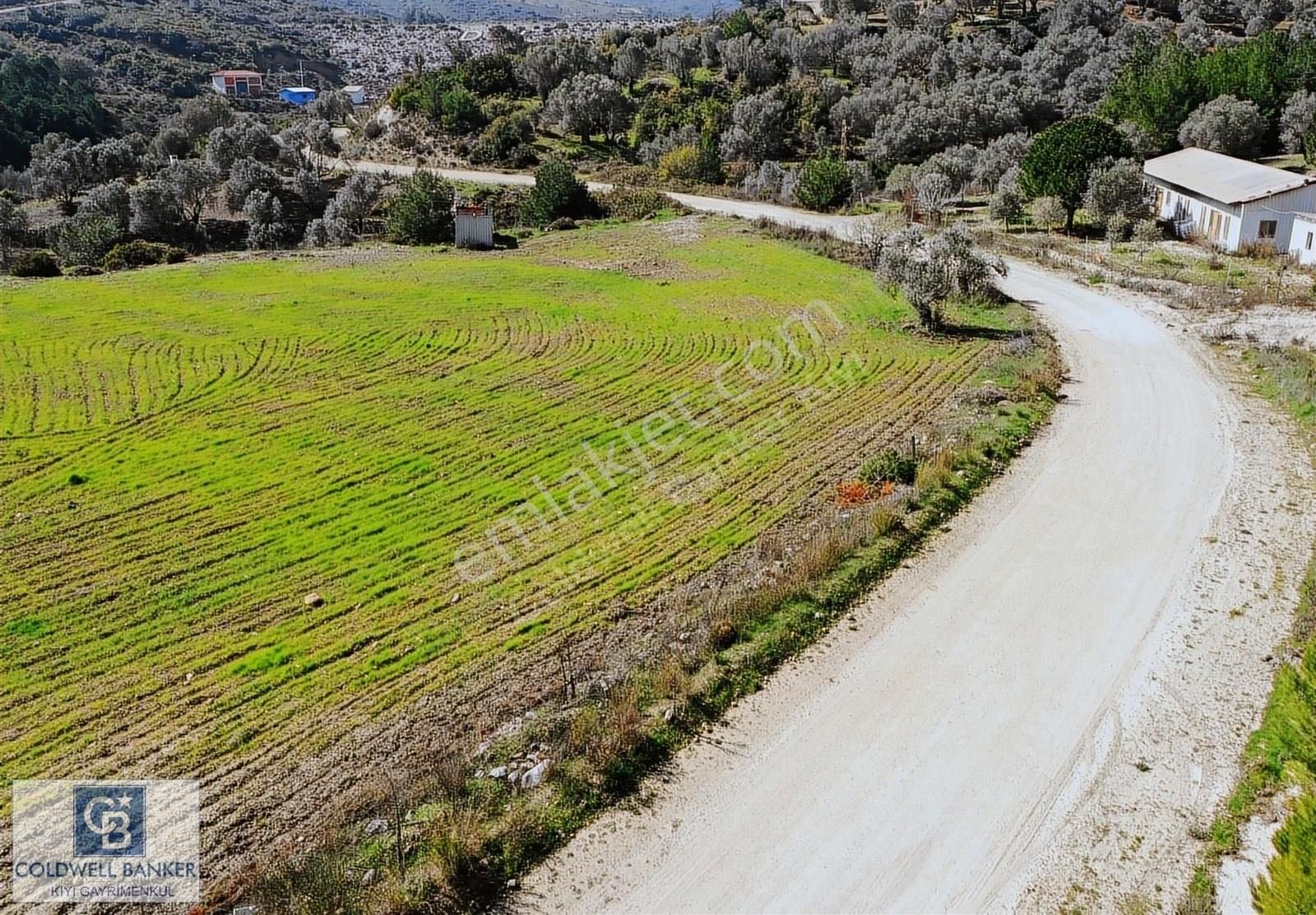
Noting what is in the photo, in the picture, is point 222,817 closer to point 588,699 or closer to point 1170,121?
point 588,699

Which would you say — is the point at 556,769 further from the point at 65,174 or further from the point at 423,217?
the point at 65,174

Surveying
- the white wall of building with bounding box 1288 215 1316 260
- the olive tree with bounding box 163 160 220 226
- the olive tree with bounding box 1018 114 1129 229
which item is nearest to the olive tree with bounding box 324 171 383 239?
the olive tree with bounding box 163 160 220 226

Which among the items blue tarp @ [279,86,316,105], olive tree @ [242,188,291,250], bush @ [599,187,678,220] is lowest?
olive tree @ [242,188,291,250]

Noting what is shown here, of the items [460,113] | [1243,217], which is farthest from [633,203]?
[1243,217]

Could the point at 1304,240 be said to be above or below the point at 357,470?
above

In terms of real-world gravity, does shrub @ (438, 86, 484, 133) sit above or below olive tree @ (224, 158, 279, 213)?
above

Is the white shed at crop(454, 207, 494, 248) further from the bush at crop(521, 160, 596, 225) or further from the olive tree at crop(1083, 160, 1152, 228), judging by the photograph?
the olive tree at crop(1083, 160, 1152, 228)
